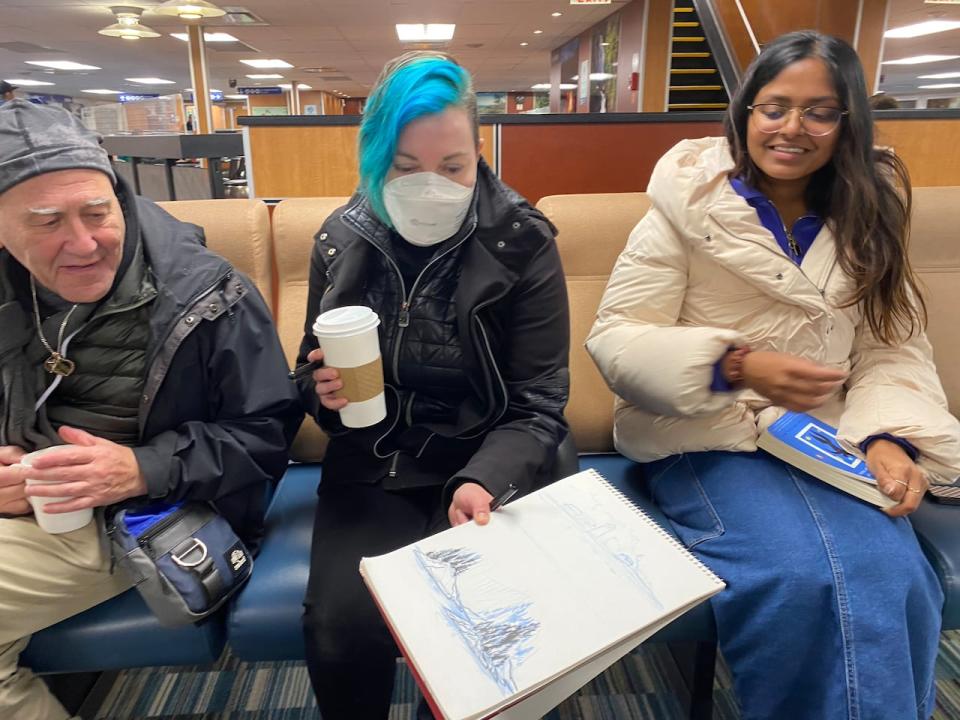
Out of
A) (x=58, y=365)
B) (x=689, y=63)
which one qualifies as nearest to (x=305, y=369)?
(x=58, y=365)

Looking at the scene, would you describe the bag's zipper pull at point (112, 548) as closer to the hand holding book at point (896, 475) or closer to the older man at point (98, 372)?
the older man at point (98, 372)

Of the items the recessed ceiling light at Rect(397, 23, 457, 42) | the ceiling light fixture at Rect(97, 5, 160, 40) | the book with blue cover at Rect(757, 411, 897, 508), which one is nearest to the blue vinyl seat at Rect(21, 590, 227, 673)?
the book with blue cover at Rect(757, 411, 897, 508)

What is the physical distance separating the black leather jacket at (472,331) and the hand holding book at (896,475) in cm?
59

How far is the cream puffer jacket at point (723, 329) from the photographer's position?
4.17ft

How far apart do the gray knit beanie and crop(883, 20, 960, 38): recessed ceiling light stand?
36.4 ft

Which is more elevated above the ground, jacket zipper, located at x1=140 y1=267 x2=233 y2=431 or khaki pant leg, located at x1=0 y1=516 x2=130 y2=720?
jacket zipper, located at x1=140 y1=267 x2=233 y2=431

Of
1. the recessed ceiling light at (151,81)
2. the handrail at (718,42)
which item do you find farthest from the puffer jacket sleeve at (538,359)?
the recessed ceiling light at (151,81)

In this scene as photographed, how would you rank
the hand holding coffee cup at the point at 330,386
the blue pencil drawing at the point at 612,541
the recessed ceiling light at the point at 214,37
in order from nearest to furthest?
1. the blue pencil drawing at the point at 612,541
2. the hand holding coffee cup at the point at 330,386
3. the recessed ceiling light at the point at 214,37

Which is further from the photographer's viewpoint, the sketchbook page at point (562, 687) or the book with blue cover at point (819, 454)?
the book with blue cover at point (819, 454)

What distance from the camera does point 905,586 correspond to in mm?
1108

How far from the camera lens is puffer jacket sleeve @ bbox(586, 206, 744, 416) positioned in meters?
1.23

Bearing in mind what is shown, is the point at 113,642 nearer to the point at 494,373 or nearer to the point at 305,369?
the point at 305,369

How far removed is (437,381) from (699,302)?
0.60 metres

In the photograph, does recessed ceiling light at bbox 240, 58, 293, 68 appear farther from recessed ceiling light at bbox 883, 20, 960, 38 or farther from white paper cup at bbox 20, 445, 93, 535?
white paper cup at bbox 20, 445, 93, 535
